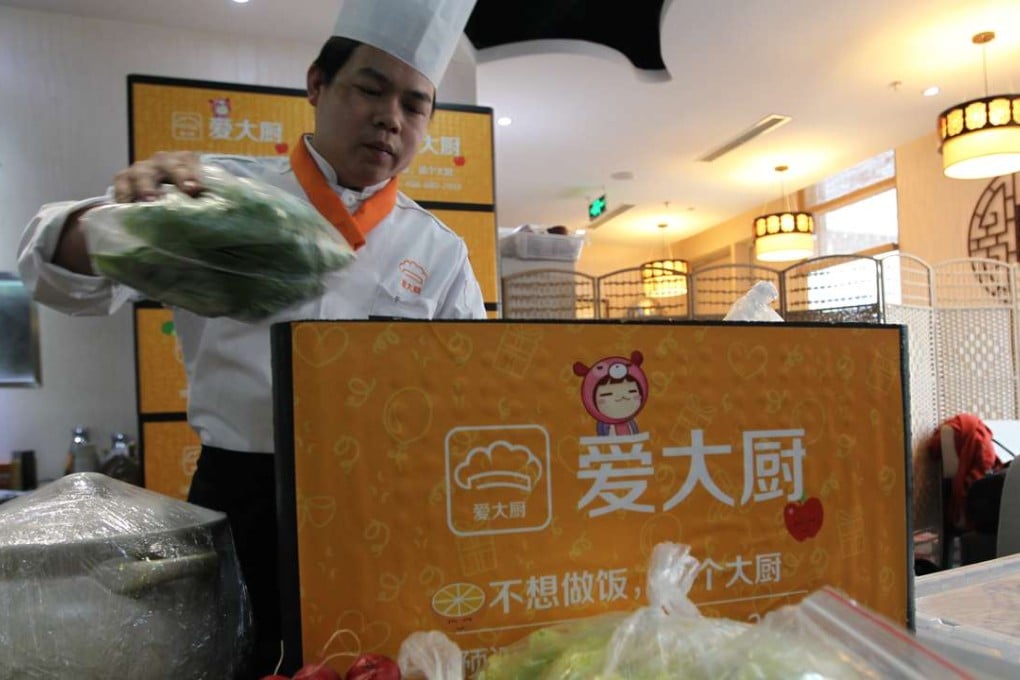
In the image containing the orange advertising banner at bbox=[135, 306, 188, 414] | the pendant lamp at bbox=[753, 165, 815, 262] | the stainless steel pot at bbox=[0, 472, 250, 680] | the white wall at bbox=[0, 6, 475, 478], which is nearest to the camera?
the stainless steel pot at bbox=[0, 472, 250, 680]

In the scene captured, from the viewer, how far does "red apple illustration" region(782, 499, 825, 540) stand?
564 mm

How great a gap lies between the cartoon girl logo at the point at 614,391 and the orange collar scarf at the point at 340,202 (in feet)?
1.56

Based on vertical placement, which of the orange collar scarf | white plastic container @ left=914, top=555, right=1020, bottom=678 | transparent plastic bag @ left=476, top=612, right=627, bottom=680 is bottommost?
white plastic container @ left=914, top=555, right=1020, bottom=678

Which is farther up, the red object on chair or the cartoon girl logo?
the cartoon girl logo

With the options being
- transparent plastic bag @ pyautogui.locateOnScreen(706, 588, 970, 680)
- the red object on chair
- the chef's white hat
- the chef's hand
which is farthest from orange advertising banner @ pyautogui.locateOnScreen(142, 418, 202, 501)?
the red object on chair

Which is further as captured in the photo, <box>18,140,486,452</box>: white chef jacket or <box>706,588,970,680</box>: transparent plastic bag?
<box>18,140,486,452</box>: white chef jacket

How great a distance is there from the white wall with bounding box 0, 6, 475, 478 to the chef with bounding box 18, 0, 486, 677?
2571mm

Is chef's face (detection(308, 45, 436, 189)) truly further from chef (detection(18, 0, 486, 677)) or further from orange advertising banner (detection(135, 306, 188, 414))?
orange advertising banner (detection(135, 306, 188, 414))

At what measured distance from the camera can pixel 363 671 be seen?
1.37ft

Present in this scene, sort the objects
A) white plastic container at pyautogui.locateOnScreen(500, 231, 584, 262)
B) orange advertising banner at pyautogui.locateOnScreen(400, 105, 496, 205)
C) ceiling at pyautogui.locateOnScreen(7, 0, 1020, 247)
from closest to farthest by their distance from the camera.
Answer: orange advertising banner at pyautogui.locateOnScreen(400, 105, 496, 205) → ceiling at pyautogui.locateOnScreen(7, 0, 1020, 247) → white plastic container at pyautogui.locateOnScreen(500, 231, 584, 262)

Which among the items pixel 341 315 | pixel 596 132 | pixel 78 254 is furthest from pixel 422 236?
pixel 596 132

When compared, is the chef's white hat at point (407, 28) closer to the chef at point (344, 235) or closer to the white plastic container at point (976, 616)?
the chef at point (344, 235)

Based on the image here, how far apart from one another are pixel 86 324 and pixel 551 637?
10.8ft

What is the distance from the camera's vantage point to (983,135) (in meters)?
3.88
